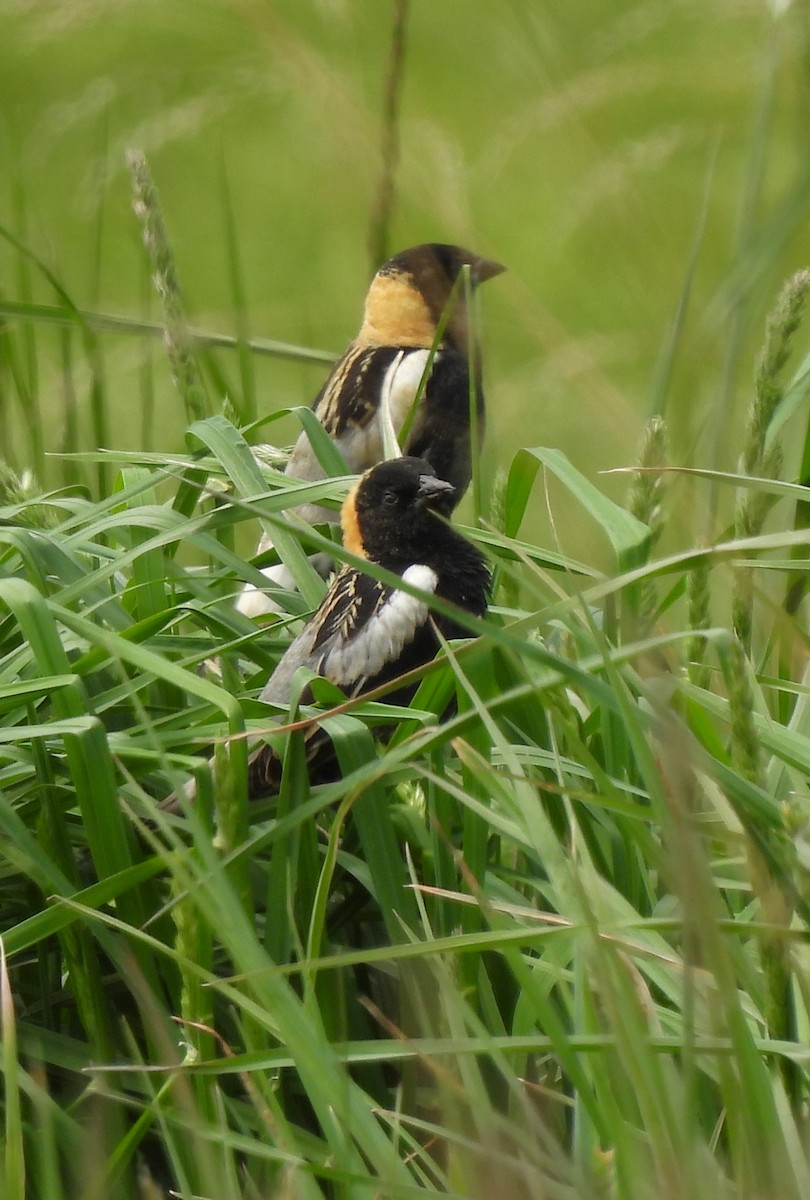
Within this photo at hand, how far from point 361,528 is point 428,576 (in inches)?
6.4

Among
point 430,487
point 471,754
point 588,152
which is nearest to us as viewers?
point 588,152

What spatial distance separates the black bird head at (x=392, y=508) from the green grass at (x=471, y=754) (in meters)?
0.07

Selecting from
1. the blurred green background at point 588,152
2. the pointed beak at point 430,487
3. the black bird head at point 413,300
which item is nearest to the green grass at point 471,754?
the blurred green background at point 588,152

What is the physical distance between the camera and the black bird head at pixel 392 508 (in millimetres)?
1998

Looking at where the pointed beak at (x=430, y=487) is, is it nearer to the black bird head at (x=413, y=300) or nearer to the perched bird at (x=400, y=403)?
the perched bird at (x=400, y=403)

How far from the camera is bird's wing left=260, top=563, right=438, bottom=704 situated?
5.63 feet

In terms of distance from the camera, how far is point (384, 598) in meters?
1.80

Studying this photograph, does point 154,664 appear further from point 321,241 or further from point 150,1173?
point 321,241

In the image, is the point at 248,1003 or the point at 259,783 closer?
the point at 248,1003

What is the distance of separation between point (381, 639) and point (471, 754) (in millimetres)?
765

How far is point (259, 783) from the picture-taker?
156 cm

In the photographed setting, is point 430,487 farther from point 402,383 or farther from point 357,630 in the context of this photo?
point 402,383

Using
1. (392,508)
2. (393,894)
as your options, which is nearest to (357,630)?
(392,508)

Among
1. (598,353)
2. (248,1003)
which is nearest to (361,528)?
(248,1003)
